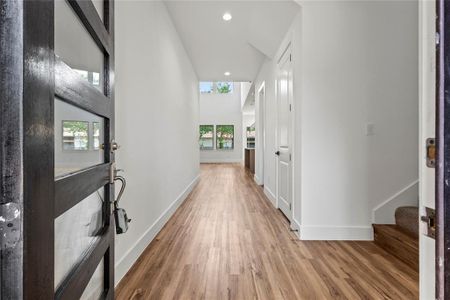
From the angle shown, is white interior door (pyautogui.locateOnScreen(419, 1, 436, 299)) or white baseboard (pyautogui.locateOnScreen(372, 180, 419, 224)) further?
white baseboard (pyautogui.locateOnScreen(372, 180, 419, 224))

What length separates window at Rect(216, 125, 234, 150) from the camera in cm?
1324

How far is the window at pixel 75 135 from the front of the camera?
2.90 feet

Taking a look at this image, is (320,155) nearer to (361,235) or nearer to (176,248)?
(361,235)

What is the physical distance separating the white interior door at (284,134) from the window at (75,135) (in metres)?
2.54

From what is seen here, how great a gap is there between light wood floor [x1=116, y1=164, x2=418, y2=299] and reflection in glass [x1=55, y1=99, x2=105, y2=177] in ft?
3.51

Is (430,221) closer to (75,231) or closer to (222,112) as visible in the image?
(75,231)

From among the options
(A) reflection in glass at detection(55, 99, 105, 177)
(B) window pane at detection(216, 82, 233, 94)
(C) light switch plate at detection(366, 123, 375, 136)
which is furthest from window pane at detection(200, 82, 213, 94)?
(A) reflection in glass at detection(55, 99, 105, 177)

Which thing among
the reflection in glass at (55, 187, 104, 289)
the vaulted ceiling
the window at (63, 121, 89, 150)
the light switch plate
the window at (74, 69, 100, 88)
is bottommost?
the reflection in glass at (55, 187, 104, 289)

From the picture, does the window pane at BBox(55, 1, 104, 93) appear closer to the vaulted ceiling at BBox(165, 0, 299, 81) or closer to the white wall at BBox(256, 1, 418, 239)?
the white wall at BBox(256, 1, 418, 239)

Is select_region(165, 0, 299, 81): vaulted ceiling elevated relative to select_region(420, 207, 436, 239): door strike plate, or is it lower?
elevated

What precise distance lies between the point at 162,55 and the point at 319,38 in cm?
178

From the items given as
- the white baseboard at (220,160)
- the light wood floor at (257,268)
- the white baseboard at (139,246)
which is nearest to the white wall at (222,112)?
the white baseboard at (220,160)

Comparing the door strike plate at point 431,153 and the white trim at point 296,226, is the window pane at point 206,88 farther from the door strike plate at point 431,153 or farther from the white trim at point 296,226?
the door strike plate at point 431,153

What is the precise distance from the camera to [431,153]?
506 millimetres
